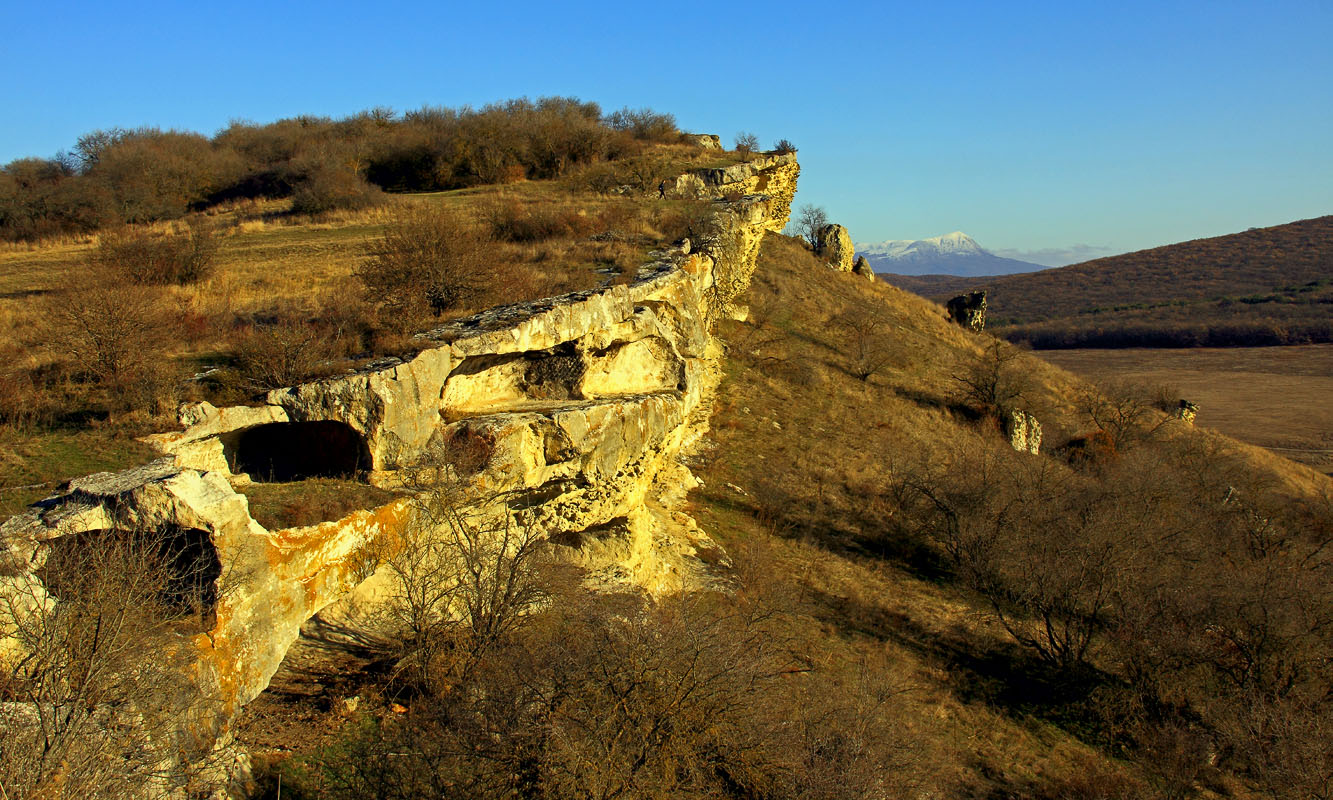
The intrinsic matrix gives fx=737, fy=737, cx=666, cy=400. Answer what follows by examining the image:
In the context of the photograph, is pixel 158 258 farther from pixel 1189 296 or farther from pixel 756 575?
pixel 1189 296

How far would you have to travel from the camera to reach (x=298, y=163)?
94.2 ft

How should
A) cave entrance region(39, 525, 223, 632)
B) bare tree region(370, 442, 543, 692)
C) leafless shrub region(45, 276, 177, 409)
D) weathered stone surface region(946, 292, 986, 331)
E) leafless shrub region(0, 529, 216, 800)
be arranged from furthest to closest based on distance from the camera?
weathered stone surface region(946, 292, 986, 331) < leafless shrub region(45, 276, 177, 409) < bare tree region(370, 442, 543, 692) < cave entrance region(39, 525, 223, 632) < leafless shrub region(0, 529, 216, 800)

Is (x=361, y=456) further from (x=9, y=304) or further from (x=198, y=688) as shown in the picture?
(x=9, y=304)

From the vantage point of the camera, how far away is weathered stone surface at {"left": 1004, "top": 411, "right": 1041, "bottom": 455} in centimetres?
2511

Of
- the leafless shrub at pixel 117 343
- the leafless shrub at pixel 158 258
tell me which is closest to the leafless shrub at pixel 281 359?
the leafless shrub at pixel 117 343

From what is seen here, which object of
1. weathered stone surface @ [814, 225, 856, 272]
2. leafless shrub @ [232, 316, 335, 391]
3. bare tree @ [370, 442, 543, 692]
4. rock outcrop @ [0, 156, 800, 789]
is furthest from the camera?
weathered stone surface @ [814, 225, 856, 272]

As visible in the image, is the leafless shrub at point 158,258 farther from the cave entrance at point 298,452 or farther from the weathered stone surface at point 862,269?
the weathered stone surface at point 862,269

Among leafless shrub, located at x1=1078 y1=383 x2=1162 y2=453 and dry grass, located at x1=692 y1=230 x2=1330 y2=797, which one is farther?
leafless shrub, located at x1=1078 y1=383 x2=1162 y2=453

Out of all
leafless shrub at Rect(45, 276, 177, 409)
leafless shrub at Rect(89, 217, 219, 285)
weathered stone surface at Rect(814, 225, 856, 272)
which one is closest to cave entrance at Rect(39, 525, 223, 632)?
leafless shrub at Rect(45, 276, 177, 409)

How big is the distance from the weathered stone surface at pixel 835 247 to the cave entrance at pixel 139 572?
33734 millimetres

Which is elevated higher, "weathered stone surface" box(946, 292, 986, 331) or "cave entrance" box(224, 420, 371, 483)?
"weathered stone surface" box(946, 292, 986, 331)

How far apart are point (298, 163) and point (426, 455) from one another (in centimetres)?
2482

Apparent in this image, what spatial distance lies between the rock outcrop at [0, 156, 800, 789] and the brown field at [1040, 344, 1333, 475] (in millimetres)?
32135

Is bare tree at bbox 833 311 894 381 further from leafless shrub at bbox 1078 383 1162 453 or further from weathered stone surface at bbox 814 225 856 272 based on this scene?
leafless shrub at bbox 1078 383 1162 453
